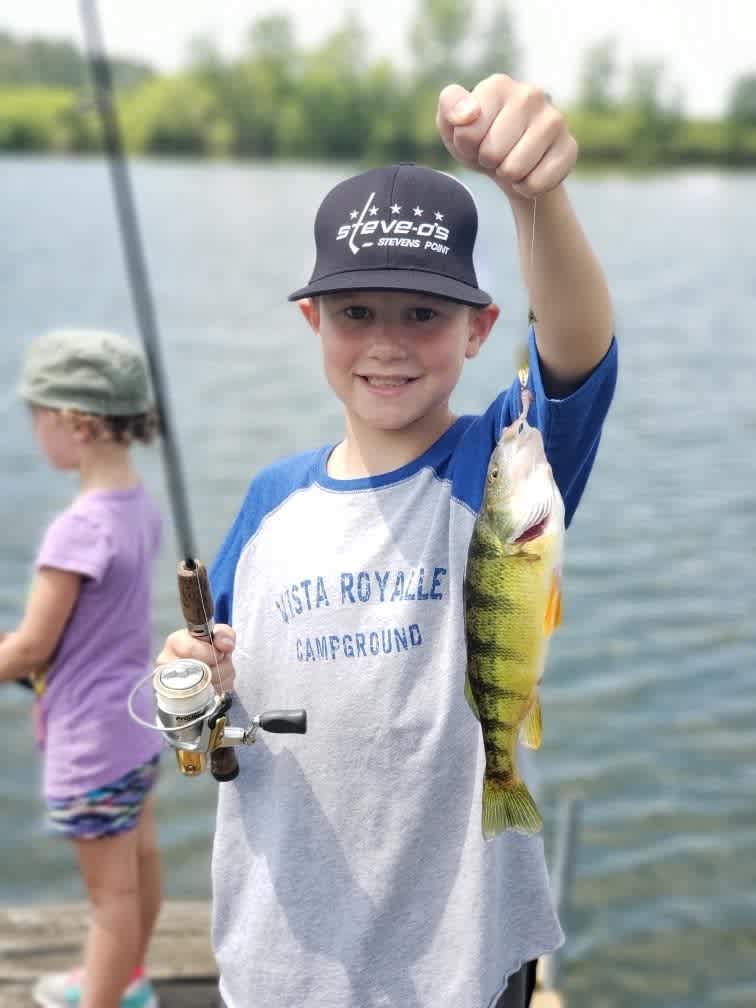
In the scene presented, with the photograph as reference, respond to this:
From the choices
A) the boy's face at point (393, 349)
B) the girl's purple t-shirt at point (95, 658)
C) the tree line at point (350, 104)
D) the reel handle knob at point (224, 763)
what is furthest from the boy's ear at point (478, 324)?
the tree line at point (350, 104)

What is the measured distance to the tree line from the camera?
71.0 meters

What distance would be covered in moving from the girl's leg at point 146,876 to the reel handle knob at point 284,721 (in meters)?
Result: 1.45

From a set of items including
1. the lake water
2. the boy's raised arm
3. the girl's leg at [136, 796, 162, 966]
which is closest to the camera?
the boy's raised arm

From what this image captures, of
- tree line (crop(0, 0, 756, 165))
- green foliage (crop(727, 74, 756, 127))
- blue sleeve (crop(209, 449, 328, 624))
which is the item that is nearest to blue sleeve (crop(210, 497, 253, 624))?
blue sleeve (crop(209, 449, 328, 624))

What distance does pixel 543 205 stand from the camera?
65.7 inches

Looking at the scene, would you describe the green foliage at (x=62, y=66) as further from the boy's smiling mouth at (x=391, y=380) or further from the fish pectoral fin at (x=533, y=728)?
the fish pectoral fin at (x=533, y=728)

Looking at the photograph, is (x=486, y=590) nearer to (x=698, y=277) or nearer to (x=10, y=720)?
(x=10, y=720)

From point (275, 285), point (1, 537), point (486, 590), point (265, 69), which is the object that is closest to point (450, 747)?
point (486, 590)

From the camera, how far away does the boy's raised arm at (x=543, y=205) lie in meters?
1.58

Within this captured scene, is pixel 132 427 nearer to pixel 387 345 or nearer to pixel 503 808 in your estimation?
pixel 387 345

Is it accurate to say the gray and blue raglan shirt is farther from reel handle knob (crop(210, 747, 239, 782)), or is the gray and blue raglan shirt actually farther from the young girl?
the young girl

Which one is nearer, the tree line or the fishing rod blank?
the fishing rod blank

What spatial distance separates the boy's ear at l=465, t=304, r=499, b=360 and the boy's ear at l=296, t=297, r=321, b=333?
10.7 inches

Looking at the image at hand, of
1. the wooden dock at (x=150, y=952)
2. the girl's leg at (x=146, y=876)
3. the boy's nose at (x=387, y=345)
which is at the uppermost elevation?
the boy's nose at (x=387, y=345)
